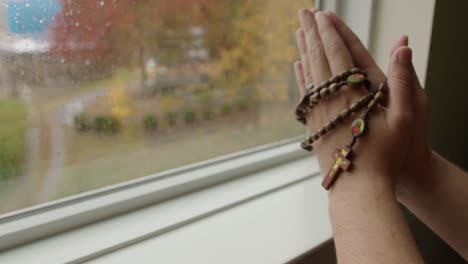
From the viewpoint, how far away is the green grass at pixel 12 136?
59 centimetres

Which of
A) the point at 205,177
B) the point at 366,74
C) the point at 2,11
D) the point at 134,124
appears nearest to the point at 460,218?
the point at 366,74

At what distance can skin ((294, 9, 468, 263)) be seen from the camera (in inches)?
18.3

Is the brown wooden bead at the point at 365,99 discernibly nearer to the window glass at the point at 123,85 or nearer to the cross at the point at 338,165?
the cross at the point at 338,165

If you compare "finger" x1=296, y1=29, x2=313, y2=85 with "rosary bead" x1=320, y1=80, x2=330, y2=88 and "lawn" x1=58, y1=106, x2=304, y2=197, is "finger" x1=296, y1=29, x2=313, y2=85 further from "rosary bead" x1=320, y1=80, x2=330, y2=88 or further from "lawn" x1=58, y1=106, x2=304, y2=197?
"lawn" x1=58, y1=106, x2=304, y2=197

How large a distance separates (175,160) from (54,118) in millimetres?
251

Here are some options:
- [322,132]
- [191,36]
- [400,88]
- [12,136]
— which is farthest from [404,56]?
[12,136]

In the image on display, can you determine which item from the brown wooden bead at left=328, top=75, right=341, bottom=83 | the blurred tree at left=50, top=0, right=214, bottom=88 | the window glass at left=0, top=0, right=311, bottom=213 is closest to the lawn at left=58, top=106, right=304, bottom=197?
the window glass at left=0, top=0, right=311, bottom=213

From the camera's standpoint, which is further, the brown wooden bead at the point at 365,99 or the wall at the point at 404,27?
the wall at the point at 404,27

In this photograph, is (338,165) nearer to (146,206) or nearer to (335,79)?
(335,79)

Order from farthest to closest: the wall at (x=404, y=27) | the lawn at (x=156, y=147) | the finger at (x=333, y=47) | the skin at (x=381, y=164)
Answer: the wall at (x=404, y=27) → the lawn at (x=156, y=147) → the finger at (x=333, y=47) → the skin at (x=381, y=164)

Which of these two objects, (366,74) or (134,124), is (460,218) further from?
(134,124)

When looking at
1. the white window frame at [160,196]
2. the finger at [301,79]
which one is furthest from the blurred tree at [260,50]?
the finger at [301,79]

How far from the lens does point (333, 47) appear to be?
582 millimetres

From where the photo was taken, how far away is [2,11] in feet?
1.89
